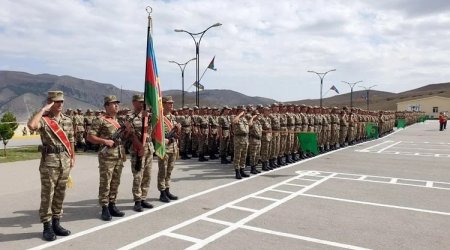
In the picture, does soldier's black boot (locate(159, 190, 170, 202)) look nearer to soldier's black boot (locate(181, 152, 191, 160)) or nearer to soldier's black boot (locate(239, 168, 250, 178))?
soldier's black boot (locate(239, 168, 250, 178))

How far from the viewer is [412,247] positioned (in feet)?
16.7

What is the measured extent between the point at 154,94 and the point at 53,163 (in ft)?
6.33

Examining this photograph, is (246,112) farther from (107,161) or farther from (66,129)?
(66,129)

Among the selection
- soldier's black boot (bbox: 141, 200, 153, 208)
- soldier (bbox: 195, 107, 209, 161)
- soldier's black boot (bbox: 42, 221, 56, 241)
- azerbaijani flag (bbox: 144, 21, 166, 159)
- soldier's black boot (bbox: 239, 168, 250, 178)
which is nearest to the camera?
soldier's black boot (bbox: 42, 221, 56, 241)

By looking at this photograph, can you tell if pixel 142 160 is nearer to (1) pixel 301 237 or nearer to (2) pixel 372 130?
(1) pixel 301 237

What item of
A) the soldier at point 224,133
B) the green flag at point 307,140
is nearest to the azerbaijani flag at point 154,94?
the soldier at point 224,133

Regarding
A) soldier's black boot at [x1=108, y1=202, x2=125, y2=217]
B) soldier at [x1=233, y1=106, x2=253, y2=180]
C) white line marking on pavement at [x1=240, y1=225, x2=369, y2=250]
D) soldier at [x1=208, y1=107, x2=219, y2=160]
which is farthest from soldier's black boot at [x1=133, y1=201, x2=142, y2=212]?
soldier at [x1=208, y1=107, x2=219, y2=160]

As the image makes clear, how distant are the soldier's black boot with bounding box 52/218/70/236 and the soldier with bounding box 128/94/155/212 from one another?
146 centimetres

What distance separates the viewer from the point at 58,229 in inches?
214

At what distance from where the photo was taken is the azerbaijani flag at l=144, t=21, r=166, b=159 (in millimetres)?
6504

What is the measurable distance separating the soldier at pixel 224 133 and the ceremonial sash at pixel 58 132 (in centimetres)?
774

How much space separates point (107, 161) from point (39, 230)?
1347 millimetres

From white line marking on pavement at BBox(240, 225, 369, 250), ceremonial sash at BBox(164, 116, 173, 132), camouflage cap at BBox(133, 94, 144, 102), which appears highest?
camouflage cap at BBox(133, 94, 144, 102)

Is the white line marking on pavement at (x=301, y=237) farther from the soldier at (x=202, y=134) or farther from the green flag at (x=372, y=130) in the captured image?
the green flag at (x=372, y=130)
